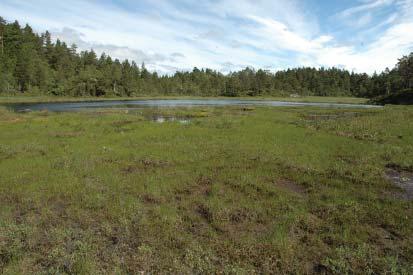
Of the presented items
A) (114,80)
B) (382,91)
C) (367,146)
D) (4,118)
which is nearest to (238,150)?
(367,146)

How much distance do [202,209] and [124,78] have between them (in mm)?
122461

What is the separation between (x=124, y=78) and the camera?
12475 centimetres

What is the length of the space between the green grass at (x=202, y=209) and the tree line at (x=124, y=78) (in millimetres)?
86735

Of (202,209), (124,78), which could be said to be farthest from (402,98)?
(124,78)

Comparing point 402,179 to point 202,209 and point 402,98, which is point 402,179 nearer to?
point 202,209

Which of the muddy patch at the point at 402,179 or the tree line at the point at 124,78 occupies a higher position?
the tree line at the point at 124,78

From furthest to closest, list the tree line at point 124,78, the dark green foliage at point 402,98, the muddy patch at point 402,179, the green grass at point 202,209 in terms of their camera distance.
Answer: the tree line at point 124,78 → the dark green foliage at point 402,98 → the muddy patch at point 402,179 → the green grass at point 202,209

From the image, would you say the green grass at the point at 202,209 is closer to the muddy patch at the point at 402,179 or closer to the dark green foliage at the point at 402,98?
the muddy patch at the point at 402,179

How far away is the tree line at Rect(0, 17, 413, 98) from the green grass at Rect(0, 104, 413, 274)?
86.7 metres

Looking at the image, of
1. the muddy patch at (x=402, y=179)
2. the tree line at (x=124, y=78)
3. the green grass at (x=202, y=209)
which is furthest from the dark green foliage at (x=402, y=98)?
the muddy patch at (x=402, y=179)

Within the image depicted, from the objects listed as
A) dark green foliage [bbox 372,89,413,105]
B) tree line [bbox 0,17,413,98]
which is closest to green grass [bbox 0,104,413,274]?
dark green foliage [bbox 372,89,413,105]

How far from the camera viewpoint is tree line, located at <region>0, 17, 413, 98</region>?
97.7 m

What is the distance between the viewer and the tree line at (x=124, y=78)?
97688 millimetres

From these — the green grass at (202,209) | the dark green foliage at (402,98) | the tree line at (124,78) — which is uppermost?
the tree line at (124,78)
